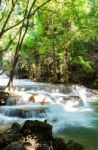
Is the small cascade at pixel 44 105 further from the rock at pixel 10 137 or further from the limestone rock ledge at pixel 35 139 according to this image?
the rock at pixel 10 137

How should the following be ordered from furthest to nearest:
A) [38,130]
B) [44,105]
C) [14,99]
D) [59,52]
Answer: [59,52] < [14,99] < [44,105] < [38,130]

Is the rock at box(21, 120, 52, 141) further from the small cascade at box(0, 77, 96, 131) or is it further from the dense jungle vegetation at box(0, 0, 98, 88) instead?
the dense jungle vegetation at box(0, 0, 98, 88)

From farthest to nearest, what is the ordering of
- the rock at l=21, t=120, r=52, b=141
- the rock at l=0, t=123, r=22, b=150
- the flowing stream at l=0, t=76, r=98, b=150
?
the flowing stream at l=0, t=76, r=98, b=150, the rock at l=21, t=120, r=52, b=141, the rock at l=0, t=123, r=22, b=150

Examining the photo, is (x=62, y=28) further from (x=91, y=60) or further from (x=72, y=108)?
(x=72, y=108)

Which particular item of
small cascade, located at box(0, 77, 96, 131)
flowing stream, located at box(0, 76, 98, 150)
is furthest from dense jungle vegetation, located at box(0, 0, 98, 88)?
flowing stream, located at box(0, 76, 98, 150)

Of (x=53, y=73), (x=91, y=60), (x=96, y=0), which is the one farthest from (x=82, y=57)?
(x=96, y=0)

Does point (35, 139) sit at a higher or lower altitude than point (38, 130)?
lower

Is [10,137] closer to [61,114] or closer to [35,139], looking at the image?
[35,139]

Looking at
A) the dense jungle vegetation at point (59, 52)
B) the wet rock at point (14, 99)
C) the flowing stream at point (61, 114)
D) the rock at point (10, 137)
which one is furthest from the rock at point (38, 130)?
the dense jungle vegetation at point (59, 52)

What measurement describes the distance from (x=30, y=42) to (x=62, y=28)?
12.3 ft

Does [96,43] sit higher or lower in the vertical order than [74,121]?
higher

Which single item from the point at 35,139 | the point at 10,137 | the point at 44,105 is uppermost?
the point at 10,137

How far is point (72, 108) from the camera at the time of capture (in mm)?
18906

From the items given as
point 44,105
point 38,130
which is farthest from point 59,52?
point 38,130
